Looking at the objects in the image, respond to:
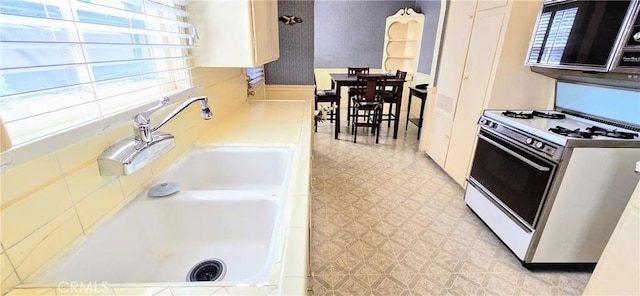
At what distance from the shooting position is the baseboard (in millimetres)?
2993

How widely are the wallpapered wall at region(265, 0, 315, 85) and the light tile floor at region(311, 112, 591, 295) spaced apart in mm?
1095

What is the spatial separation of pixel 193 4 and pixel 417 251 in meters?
2.02

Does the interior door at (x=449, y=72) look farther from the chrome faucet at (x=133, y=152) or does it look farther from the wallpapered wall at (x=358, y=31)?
the chrome faucet at (x=133, y=152)

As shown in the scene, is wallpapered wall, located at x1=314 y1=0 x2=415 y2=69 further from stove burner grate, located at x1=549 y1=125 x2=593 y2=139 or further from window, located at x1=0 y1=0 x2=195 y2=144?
window, located at x1=0 y1=0 x2=195 y2=144

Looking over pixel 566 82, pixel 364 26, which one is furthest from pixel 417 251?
pixel 364 26

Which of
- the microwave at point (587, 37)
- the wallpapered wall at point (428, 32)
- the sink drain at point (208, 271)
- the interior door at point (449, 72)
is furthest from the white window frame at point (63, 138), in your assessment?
the wallpapered wall at point (428, 32)

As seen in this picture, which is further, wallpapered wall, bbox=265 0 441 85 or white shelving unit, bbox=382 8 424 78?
white shelving unit, bbox=382 8 424 78

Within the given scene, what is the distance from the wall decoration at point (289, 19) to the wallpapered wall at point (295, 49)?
0.09 ft

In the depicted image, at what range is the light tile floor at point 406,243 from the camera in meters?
1.60

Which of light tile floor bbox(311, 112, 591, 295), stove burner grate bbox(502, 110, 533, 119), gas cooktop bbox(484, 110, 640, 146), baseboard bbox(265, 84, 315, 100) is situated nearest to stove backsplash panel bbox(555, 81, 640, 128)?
gas cooktop bbox(484, 110, 640, 146)

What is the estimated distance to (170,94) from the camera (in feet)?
3.91

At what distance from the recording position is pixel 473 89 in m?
2.44

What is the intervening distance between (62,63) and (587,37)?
2529 millimetres

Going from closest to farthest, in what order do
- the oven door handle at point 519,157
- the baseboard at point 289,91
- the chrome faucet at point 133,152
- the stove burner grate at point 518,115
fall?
the chrome faucet at point 133,152, the oven door handle at point 519,157, the stove burner grate at point 518,115, the baseboard at point 289,91
